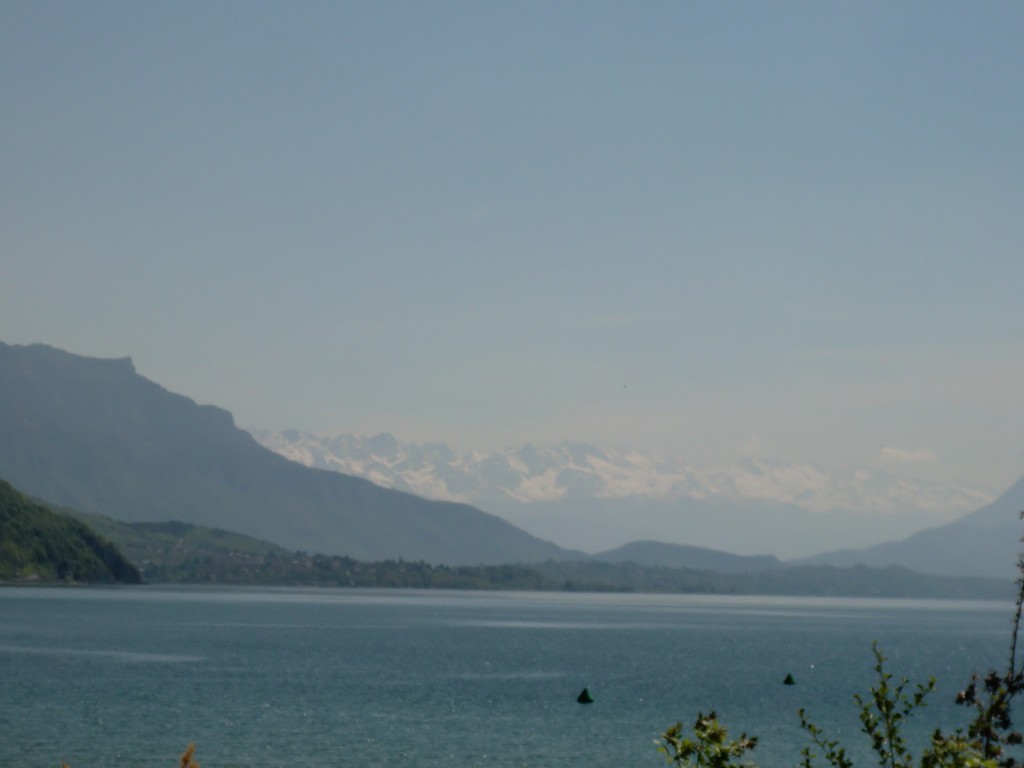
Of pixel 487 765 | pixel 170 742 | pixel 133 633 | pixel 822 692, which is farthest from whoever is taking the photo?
pixel 133 633

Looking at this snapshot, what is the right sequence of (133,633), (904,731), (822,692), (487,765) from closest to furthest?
1. (487,765)
2. (904,731)
3. (822,692)
4. (133,633)

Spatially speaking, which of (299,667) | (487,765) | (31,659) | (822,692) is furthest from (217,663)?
→ (487,765)

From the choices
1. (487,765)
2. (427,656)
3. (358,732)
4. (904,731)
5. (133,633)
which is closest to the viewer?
(487,765)

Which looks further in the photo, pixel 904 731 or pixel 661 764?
pixel 904 731

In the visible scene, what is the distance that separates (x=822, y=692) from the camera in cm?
13500

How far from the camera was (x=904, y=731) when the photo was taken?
94.2m

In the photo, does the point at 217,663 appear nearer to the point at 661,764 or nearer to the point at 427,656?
the point at 427,656

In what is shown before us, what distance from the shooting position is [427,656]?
544 feet

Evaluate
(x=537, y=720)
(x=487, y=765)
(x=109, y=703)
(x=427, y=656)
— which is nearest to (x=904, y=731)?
(x=537, y=720)

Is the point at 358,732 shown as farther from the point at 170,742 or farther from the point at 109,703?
the point at 109,703

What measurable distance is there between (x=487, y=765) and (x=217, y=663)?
72.1m

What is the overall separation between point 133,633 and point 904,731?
133m

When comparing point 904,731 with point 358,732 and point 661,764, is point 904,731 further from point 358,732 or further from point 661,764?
point 358,732

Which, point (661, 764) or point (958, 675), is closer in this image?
point (661, 764)
